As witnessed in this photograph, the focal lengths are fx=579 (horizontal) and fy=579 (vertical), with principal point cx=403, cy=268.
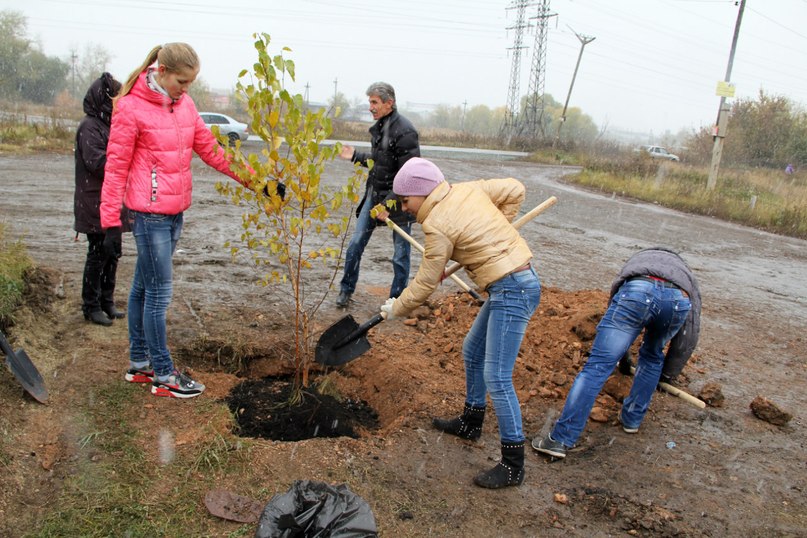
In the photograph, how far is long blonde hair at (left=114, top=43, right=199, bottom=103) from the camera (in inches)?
117

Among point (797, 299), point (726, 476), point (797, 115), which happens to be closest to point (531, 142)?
point (797, 115)

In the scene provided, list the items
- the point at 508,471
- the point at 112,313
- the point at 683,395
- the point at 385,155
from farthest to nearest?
the point at 385,155
the point at 112,313
the point at 683,395
the point at 508,471

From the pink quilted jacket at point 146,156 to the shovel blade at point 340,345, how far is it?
1.27 meters

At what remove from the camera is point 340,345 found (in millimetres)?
3850

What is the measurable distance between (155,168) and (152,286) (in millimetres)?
672

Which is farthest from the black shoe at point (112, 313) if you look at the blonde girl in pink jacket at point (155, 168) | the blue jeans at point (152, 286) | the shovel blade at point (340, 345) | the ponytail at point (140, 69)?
the ponytail at point (140, 69)

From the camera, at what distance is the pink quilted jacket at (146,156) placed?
3.05 metres

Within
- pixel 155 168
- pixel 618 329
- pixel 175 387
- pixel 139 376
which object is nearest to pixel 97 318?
pixel 139 376

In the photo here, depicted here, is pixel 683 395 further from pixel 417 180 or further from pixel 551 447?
pixel 417 180

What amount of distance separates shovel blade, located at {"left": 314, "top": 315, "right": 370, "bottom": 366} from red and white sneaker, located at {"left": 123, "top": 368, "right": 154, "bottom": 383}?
1042mm

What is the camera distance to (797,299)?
7867mm

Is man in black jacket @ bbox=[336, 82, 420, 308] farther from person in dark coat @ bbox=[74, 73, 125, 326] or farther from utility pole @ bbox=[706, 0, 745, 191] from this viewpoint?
utility pole @ bbox=[706, 0, 745, 191]

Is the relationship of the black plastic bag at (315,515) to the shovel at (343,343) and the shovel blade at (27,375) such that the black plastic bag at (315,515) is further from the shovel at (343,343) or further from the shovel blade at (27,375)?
the shovel blade at (27,375)

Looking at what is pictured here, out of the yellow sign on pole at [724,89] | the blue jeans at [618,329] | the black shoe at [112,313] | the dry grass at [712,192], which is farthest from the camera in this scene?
the yellow sign on pole at [724,89]
